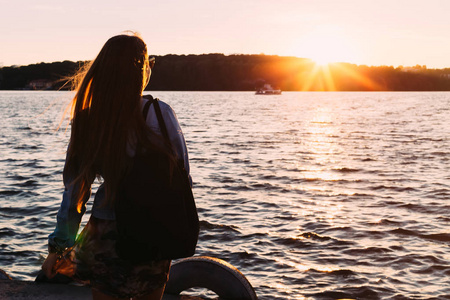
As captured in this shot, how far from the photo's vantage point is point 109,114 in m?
2.35

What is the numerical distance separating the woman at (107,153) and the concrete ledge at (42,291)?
244 centimetres

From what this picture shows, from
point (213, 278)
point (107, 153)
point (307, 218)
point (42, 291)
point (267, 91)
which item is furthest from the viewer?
point (267, 91)

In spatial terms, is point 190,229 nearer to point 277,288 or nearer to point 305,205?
point 277,288

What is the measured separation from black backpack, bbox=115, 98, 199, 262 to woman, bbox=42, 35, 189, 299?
0.15 feet

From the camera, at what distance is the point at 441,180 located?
626 inches

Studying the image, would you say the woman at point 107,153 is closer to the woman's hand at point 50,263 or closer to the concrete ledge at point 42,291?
the woman's hand at point 50,263

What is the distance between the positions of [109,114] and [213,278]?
3.03 m

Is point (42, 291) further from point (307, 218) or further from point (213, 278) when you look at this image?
point (307, 218)

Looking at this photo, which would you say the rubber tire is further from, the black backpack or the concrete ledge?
the black backpack

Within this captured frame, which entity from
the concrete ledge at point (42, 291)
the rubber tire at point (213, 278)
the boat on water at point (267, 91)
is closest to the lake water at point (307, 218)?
the concrete ledge at point (42, 291)

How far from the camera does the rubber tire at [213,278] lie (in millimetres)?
4941

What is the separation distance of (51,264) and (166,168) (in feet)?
2.45

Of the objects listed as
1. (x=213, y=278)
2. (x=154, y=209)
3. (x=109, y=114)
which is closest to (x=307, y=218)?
(x=213, y=278)

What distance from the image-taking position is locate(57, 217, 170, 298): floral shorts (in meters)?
2.46
